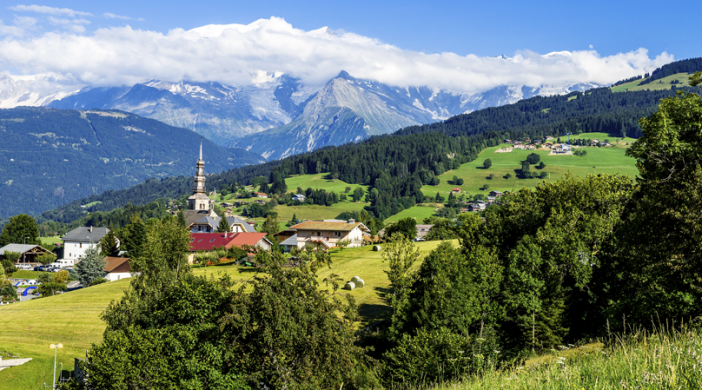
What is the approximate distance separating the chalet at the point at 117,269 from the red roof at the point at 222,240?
13125 millimetres

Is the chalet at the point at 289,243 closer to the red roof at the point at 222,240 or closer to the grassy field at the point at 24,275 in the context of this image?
the red roof at the point at 222,240

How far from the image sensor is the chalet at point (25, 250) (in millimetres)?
120375

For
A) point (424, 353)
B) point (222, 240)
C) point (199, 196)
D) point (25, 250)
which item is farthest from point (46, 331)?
point (199, 196)

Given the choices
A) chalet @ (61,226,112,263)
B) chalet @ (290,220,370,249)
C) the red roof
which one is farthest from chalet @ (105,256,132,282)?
chalet @ (61,226,112,263)

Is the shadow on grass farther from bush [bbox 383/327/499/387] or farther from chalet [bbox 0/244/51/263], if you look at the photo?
chalet [bbox 0/244/51/263]

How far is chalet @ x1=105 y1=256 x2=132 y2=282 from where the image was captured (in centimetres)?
9131

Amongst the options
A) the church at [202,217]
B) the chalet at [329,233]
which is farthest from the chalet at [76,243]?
the chalet at [329,233]

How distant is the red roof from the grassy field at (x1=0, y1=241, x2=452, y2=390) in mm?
27129

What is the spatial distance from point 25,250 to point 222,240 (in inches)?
2339

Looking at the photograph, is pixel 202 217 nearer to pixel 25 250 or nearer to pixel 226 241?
pixel 25 250

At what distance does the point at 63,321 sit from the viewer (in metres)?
49.0

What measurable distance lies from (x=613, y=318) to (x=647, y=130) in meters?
12.9

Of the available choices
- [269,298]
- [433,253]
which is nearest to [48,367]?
[269,298]

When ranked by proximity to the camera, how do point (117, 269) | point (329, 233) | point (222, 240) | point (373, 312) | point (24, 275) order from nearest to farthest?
1. point (373, 312)
2. point (117, 269)
3. point (222, 240)
4. point (24, 275)
5. point (329, 233)
